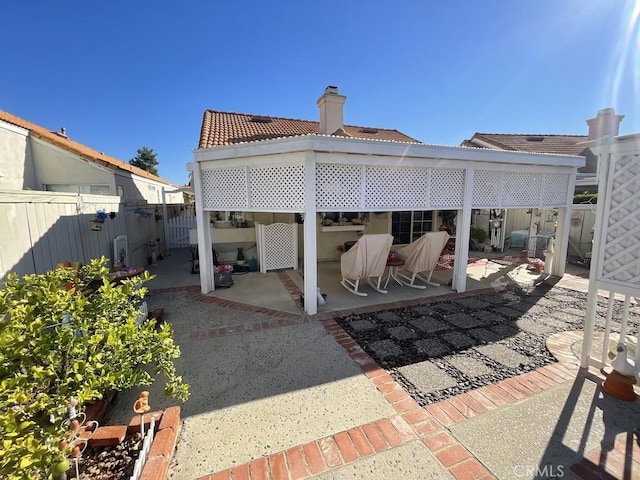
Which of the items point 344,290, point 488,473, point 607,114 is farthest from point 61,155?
point 607,114

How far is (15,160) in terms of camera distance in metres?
8.84

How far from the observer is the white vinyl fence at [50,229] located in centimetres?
414

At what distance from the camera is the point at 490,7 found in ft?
21.8

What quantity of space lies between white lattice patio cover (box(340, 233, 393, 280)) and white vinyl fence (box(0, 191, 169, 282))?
5877mm

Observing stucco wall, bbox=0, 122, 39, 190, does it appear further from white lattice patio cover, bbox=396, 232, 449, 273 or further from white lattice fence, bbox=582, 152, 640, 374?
white lattice fence, bbox=582, 152, 640, 374

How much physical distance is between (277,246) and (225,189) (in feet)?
11.0

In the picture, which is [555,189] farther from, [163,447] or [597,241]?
[163,447]

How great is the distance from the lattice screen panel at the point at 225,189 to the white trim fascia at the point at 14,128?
7.45 meters

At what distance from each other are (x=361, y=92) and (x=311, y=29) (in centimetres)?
306

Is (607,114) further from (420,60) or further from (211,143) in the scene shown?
(211,143)

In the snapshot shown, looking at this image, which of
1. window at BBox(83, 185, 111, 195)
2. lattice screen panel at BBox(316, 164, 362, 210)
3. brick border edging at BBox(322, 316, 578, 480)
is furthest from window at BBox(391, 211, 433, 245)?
window at BBox(83, 185, 111, 195)

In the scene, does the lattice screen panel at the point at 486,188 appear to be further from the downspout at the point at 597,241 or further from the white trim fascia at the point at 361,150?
the downspout at the point at 597,241

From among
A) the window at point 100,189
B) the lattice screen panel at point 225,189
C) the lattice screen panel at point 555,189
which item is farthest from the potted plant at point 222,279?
the lattice screen panel at point 555,189

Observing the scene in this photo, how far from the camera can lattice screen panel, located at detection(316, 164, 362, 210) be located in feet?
17.8
